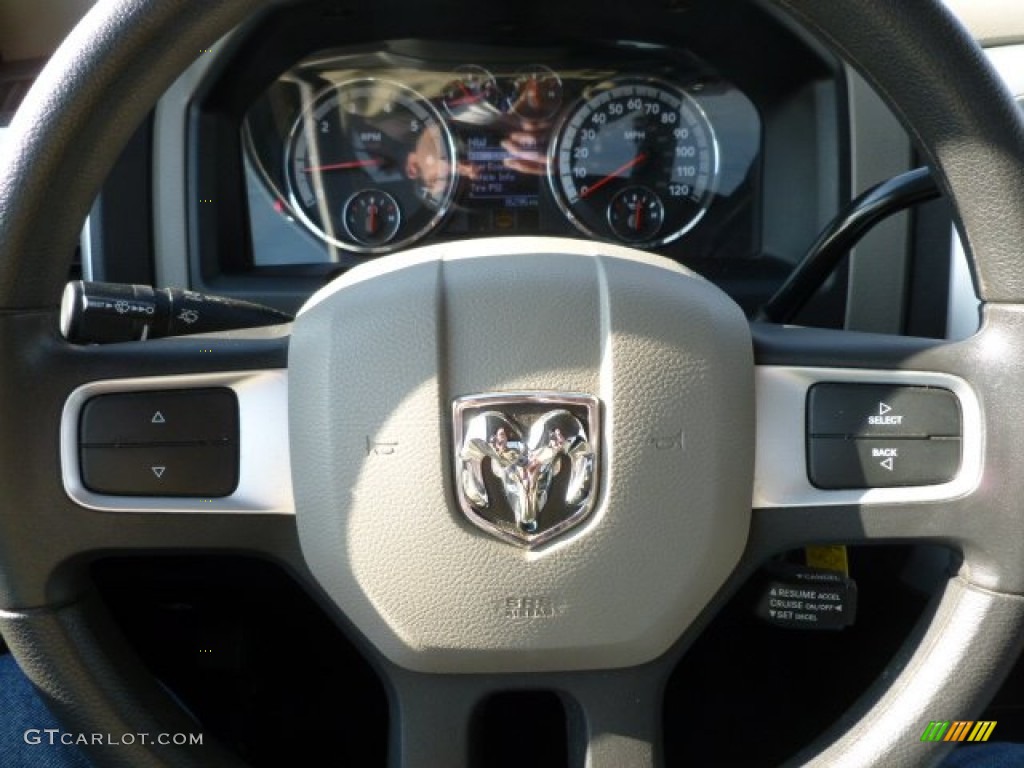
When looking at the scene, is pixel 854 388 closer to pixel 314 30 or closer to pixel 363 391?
pixel 363 391

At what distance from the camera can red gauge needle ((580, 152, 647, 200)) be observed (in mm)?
1800

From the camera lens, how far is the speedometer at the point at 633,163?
179 centimetres

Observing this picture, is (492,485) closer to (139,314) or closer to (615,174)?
(139,314)

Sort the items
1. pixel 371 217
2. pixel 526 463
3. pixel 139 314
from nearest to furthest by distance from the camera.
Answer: pixel 526 463, pixel 139 314, pixel 371 217

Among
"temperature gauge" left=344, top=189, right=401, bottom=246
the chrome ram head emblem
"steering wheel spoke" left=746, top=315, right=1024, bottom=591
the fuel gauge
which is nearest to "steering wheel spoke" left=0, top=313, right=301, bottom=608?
the chrome ram head emblem

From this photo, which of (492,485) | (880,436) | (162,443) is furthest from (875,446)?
(162,443)

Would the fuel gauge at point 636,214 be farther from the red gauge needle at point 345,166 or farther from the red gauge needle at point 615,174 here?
the red gauge needle at point 345,166

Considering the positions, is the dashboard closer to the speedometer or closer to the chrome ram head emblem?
the speedometer

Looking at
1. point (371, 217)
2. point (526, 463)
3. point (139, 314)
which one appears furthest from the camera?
point (371, 217)

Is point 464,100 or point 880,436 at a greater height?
point 464,100

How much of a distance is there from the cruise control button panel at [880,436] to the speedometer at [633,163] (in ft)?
2.70

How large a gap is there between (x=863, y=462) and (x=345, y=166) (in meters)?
1.02

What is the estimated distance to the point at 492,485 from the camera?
900mm

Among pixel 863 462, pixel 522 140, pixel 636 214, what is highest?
pixel 522 140
